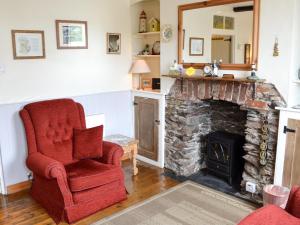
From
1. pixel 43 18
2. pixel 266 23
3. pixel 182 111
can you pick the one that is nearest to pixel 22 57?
pixel 43 18

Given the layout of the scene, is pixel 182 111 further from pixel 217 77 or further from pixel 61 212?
pixel 61 212

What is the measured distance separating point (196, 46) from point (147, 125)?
4.46 ft

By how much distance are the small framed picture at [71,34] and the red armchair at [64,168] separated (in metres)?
0.74

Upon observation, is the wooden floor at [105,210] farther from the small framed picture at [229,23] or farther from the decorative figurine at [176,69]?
the small framed picture at [229,23]

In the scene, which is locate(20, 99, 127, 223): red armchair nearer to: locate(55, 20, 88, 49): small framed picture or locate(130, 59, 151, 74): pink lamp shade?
locate(55, 20, 88, 49): small framed picture

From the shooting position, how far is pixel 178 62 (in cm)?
383

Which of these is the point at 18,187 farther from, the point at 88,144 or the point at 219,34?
the point at 219,34

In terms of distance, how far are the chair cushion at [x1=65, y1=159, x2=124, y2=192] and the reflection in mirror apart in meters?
1.65

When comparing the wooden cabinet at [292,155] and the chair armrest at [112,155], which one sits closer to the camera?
the wooden cabinet at [292,155]

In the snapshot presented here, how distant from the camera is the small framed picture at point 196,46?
142 inches

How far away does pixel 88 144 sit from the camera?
339cm

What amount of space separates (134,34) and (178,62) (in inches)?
41.0

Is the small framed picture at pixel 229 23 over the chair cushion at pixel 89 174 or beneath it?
over

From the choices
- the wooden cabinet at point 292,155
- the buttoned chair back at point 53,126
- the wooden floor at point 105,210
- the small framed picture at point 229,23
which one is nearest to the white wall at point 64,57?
the buttoned chair back at point 53,126
